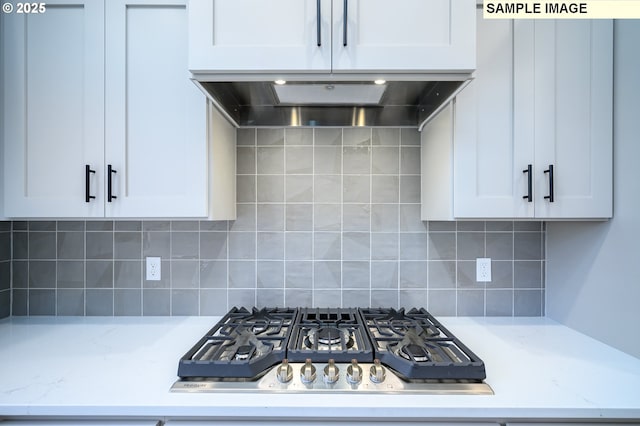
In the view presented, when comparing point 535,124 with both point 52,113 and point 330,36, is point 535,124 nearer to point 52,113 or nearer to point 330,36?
point 330,36

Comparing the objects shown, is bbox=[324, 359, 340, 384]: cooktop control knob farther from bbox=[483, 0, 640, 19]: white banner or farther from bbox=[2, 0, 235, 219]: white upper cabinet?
bbox=[483, 0, 640, 19]: white banner

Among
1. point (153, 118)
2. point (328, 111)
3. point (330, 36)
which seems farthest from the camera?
point (328, 111)

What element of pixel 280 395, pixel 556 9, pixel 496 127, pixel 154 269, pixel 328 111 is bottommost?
pixel 280 395

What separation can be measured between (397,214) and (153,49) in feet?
4.07

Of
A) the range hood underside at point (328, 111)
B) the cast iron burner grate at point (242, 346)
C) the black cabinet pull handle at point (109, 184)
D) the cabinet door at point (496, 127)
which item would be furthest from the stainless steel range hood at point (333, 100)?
the cast iron burner grate at point (242, 346)

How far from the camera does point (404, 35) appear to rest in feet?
3.25

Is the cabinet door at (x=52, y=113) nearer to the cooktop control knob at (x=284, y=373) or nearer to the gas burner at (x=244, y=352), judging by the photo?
the gas burner at (x=244, y=352)

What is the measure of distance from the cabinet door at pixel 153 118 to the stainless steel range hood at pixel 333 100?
0.58ft

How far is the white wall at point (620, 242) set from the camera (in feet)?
3.65

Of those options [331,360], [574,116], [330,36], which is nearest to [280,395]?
[331,360]

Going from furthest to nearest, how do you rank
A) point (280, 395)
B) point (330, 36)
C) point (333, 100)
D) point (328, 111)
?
point (328, 111) < point (333, 100) < point (330, 36) < point (280, 395)

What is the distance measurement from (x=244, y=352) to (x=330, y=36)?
104 centimetres

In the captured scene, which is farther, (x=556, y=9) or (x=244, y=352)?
(x=556, y=9)

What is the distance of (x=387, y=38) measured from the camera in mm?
993
